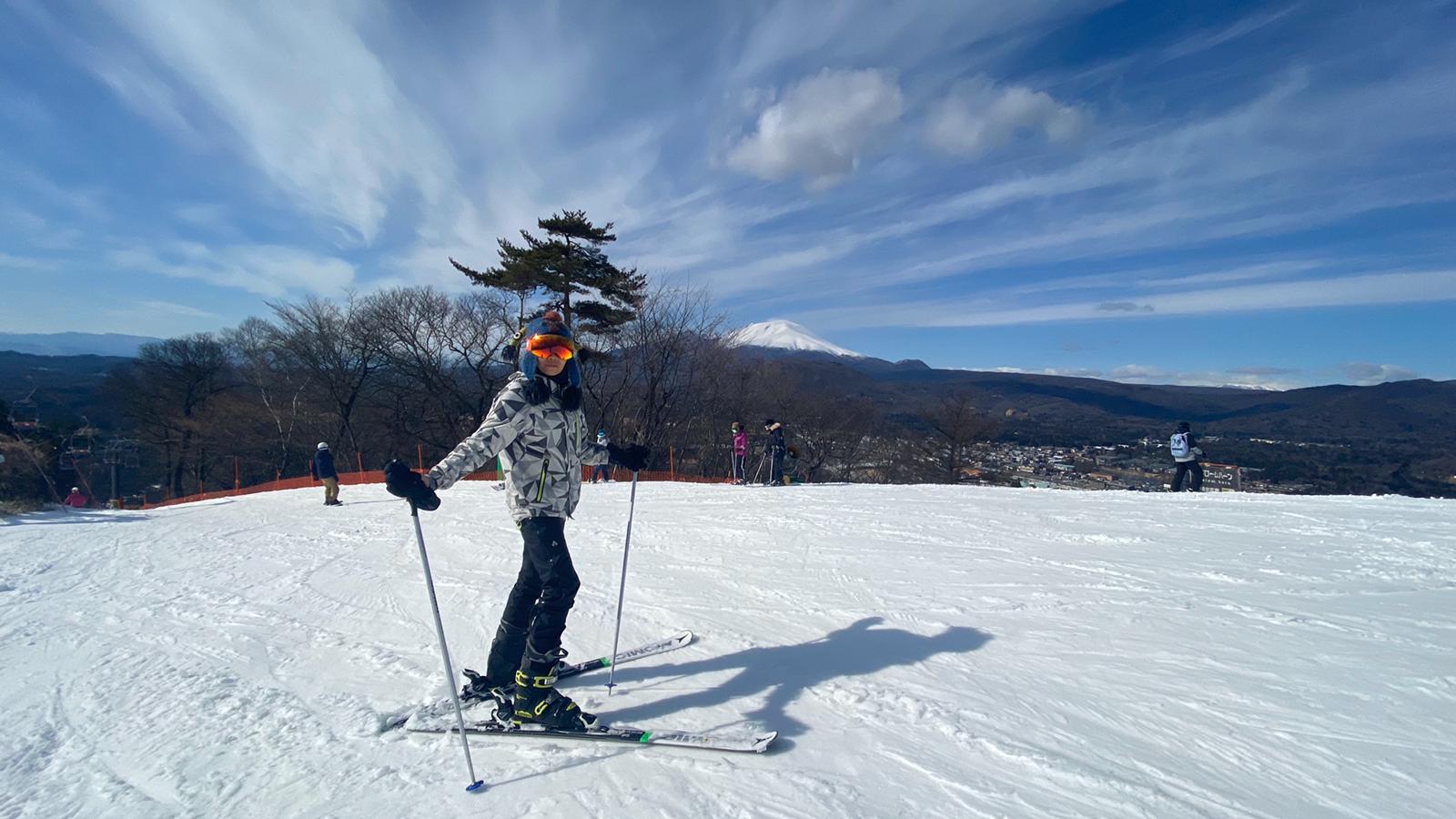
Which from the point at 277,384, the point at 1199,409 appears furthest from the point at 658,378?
the point at 1199,409

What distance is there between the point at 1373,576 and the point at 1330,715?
3294 mm

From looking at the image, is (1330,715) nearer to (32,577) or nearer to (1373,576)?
(1373,576)

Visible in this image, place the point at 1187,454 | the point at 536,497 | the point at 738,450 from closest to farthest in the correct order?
1. the point at 536,497
2. the point at 1187,454
3. the point at 738,450

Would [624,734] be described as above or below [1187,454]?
below

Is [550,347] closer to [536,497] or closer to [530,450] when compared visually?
[530,450]

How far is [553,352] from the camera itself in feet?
9.90

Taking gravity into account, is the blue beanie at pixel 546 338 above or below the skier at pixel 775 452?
above

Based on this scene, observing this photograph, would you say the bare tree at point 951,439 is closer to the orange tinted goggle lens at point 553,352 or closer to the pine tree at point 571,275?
the pine tree at point 571,275

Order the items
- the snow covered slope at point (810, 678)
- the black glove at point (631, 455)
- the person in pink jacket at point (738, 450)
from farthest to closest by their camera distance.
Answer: the person in pink jacket at point (738, 450) < the black glove at point (631, 455) < the snow covered slope at point (810, 678)

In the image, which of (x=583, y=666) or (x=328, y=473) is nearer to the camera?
(x=583, y=666)

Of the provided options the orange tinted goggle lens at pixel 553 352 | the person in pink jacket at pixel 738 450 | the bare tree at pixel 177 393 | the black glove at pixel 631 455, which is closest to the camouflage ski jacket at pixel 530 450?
the orange tinted goggle lens at pixel 553 352

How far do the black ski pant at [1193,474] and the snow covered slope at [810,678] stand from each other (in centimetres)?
574

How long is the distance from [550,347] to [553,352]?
0.03 meters

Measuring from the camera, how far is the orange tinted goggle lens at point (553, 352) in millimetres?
2996
